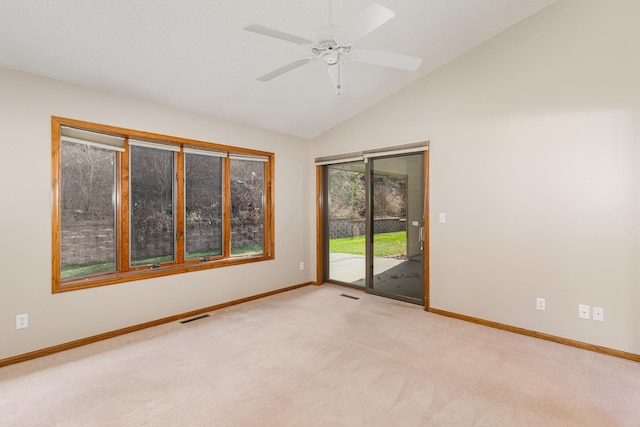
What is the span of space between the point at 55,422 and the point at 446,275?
3720mm

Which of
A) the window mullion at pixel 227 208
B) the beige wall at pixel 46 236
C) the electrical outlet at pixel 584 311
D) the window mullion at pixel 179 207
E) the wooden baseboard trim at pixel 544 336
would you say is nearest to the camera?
the beige wall at pixel 46 236

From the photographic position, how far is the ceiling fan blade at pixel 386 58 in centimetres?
208

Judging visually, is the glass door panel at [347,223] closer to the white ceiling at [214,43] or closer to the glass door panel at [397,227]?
the glass door panel at [397,227]

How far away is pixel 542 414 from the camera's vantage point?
199cm

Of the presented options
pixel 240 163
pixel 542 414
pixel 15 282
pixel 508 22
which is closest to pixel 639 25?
pixel 508 22

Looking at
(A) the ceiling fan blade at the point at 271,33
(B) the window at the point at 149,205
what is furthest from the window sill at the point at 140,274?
(A) the ceiling fan blade at the point at 271,33

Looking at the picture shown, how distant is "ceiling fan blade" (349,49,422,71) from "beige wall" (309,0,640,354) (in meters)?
1.74

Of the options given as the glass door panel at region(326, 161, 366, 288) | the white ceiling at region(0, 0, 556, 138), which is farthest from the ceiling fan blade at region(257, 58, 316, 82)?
the glass door panel at region(326, 161, 366, 288)

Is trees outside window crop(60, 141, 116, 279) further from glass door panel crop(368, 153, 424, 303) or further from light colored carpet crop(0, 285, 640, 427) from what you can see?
glass door panel crop(368, 153, 424, 303)

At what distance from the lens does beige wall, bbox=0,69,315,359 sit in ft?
8.56

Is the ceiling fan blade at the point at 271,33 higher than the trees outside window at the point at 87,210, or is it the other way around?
the ceiling fan blade at the point at 271,33

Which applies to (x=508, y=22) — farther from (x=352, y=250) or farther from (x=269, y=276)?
(x=269, y=276)

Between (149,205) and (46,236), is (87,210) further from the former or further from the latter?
(149,205)

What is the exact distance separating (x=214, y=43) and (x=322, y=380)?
114 inches
